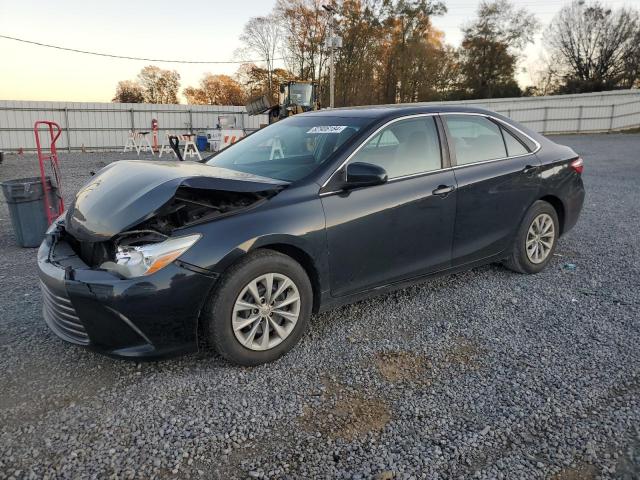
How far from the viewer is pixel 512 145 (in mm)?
4531

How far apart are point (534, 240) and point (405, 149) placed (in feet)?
5.99

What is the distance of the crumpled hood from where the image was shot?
288cm

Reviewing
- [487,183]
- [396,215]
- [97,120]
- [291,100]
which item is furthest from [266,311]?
[97,120]

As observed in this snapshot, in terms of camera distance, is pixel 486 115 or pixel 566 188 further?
pixel 566 188

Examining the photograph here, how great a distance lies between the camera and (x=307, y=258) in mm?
3201

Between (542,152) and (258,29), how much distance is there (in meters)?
50.3

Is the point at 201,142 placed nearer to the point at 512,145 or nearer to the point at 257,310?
the point at 512,145

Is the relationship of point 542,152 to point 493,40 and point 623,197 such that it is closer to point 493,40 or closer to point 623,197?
point 623,197

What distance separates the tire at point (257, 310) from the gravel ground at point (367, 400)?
0.14 metres

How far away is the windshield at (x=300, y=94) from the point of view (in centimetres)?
2227

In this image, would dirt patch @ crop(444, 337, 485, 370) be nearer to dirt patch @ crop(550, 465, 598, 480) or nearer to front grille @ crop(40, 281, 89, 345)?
dirt patch @ crop(550, 465, 598, 480)

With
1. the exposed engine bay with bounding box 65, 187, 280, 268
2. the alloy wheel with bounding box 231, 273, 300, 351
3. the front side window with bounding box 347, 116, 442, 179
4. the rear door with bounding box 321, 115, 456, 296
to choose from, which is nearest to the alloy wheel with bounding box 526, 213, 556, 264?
the rear door with bounding box 321, 115, 456, 296

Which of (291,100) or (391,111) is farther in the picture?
(291,100)

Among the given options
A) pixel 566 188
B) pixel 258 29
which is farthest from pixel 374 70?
pixel 566 188
